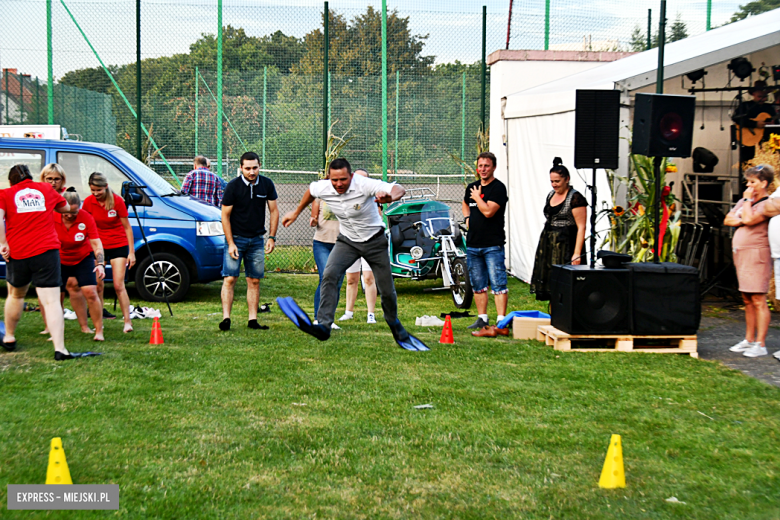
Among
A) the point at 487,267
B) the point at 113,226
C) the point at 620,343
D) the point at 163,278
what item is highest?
the point at 113,226

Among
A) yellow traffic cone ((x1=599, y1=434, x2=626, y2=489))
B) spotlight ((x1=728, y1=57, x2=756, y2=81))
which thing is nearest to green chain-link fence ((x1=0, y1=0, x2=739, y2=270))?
spotlight ((x1=728, y1=57, x2=756, y2=81))

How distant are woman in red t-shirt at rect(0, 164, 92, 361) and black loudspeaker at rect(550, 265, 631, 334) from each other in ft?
15.0

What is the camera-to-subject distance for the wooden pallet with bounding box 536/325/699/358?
25.0 ft

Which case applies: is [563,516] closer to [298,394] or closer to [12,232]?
[298,394]

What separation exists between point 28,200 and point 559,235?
5.14 metres

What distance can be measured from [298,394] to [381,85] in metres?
9.51

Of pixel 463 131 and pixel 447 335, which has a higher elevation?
pixel 463 131

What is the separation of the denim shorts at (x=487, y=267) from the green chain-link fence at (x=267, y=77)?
5476 millimetres

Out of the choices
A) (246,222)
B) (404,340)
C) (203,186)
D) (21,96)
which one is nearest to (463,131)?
(203,186)

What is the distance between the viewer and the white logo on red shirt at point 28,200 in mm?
6855

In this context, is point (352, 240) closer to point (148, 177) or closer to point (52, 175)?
point (52, 175)

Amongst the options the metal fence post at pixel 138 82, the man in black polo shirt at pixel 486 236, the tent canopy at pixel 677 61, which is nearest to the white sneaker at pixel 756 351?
the man in black polo shirt at pixel 486 236

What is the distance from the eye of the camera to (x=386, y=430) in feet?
16.6

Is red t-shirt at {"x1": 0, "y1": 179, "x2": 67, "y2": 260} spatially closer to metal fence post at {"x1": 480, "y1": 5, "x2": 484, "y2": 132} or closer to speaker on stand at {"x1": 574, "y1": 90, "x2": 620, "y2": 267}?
speaker on stand at {"x1": 574, "y1": 90, "x2": 620, "y2": 267}
